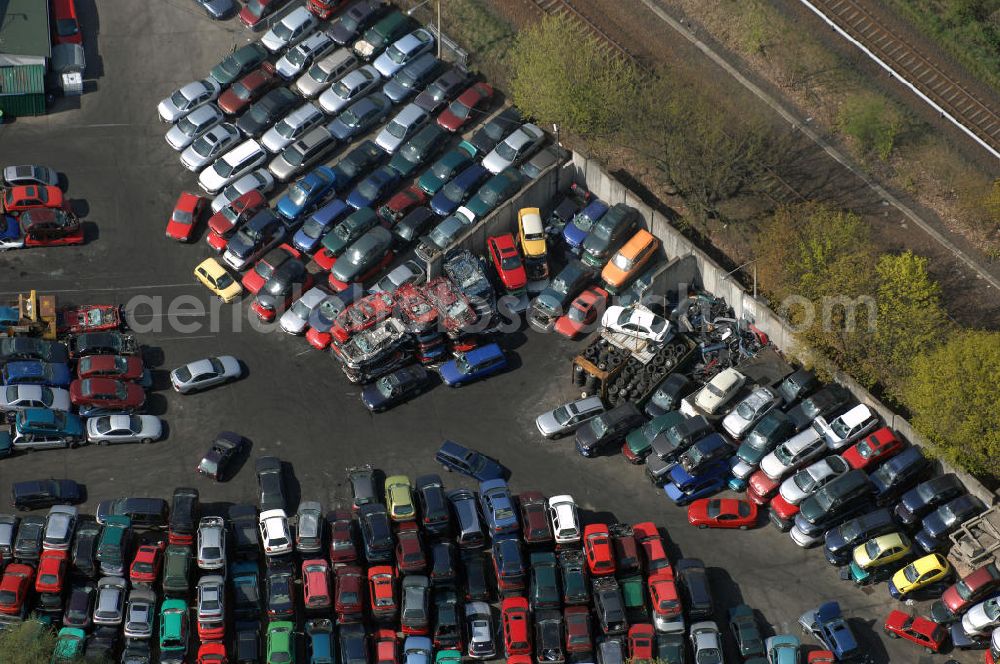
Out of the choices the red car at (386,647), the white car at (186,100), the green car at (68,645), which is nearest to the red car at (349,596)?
the red car at (386,647)

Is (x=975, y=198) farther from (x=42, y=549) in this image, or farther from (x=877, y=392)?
(x=42, y=549)

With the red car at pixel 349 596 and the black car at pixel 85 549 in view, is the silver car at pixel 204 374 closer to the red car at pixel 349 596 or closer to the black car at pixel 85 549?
the black car at pixel 85 549

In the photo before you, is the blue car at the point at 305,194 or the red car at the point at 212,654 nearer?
the red car at the point at 212,654

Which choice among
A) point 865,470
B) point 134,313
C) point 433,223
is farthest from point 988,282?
point 134,313

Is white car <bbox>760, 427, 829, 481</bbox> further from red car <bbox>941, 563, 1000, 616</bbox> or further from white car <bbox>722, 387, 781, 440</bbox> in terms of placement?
red car <bbox>941, 563, 1000, 616</bbox>

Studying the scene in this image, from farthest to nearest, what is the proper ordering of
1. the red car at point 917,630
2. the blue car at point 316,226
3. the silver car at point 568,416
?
the blue car at point 316,226 < the silver car at point 568,416 < the red car at point 917,630

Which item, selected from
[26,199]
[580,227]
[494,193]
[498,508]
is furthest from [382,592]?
[26,199]

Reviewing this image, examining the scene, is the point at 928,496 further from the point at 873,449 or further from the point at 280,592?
the point at 280,592
